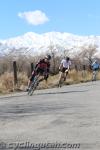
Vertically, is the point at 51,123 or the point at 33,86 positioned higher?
the point at 33,86

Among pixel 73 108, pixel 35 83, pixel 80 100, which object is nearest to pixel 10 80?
pixel 35 83

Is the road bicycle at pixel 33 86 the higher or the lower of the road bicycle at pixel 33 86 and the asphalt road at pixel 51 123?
the higher

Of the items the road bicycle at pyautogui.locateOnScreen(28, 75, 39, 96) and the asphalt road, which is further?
the road bicycle at pyautogui.locateOnScreen(28, 75, 39, 96)

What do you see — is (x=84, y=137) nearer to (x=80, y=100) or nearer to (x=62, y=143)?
(x=62, y=143)

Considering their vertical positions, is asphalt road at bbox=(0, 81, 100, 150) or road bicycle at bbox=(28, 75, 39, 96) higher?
road bicycle at bbox=(28, 75, 39, 96)

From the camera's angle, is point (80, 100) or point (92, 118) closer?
point (92, 118)

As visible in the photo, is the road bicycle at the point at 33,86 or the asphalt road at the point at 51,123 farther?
the road bicycle at the point at 33,86

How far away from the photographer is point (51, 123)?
12258 mm

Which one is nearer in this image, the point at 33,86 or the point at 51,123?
the point at 51,123

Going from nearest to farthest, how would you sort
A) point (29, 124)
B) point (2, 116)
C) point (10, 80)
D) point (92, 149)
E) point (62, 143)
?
point (92, 149) → point (62, 143) → point (29, 124) → point (2, 116) → point (10, 80)

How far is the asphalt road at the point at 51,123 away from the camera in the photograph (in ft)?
32.3

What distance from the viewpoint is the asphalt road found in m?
9.86

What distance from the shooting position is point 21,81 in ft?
103

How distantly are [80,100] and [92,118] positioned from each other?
5.44 metres
